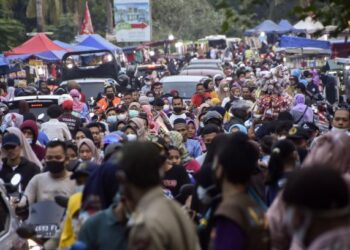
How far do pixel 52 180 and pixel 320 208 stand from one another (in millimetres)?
5637

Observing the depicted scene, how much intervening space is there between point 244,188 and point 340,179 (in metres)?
0.96

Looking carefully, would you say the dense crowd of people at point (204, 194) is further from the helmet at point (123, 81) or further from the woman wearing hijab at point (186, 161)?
the helmet at point (123, 81)

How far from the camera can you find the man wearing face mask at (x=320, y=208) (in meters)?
5.50

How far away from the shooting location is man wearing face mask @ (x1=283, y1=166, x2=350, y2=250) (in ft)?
18.0

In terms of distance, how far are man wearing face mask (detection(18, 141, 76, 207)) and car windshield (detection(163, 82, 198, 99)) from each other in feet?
69.1

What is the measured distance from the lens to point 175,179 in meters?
12.1

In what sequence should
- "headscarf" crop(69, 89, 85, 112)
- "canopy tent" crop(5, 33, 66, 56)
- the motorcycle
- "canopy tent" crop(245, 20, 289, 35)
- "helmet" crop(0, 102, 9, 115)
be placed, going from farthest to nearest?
"canopy tent" crop(245, 20, 289, 35) < "canopy tent" crop(5, 33, 66, 56) < "headscarf" crop(69, 89, 85, 112) < "helmet" crop(0, 102, 9, 115) < the motorcycle

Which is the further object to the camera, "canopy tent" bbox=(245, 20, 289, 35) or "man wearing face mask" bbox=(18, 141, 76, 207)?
"canopy tent" bbox=(245, 20, 289, 35)

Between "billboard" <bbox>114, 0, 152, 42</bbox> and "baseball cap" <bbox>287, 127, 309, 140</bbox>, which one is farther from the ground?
"baseball cap" <bbox>287, 127, 309, 140</bbox>

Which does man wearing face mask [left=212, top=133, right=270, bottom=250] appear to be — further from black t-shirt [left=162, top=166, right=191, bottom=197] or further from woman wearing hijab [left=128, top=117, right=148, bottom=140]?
woman wearing hijab [left=128, top=117, right=148, bottom=140]

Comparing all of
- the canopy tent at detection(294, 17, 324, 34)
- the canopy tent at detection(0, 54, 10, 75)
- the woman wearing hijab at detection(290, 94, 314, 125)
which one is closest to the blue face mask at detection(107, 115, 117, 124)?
the woman wearing hijab at detection(290, 94, 314, 125)

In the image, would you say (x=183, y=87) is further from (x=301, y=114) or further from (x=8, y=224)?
(x=8, y=224)

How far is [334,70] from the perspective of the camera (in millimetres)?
38844

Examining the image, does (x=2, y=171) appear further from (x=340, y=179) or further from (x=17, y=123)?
(x=340, y=179)
